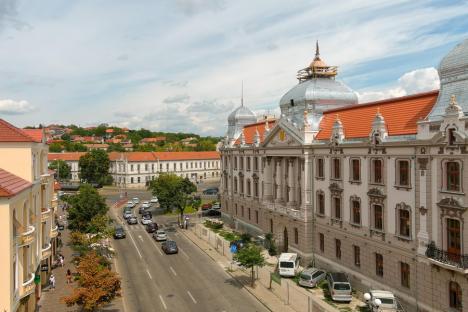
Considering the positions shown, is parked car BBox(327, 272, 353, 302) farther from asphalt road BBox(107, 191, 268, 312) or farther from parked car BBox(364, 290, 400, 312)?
asphalt road BBox(107, 191, 268, 312)

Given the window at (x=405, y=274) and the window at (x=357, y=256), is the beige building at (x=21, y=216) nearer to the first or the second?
the window at (x=357, y=256)

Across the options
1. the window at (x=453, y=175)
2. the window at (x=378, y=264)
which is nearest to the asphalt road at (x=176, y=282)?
the window at (x=378, y=264)

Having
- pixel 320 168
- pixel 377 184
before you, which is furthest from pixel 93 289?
pixel 320 168

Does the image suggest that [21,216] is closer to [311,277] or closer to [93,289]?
[93,289]

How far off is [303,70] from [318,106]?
7.25m

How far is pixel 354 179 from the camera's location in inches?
1336

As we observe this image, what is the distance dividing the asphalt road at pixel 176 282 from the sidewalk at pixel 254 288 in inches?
20.5

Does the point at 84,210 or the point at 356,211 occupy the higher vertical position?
Result: the point at 356,211

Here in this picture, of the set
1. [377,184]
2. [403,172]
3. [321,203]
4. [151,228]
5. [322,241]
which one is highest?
[403,172]

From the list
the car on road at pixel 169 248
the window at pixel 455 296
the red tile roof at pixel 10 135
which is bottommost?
the car on road at pixel 169 248

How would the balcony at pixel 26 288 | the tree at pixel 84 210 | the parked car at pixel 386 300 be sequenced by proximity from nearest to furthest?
1. the balcony at pixel 26 288
2. the parked car at pixel 386 300
3. the tree at pixel 84 210

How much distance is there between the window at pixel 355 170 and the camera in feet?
109

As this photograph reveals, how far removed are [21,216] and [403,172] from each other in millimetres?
25260

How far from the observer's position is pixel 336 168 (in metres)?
36.5
